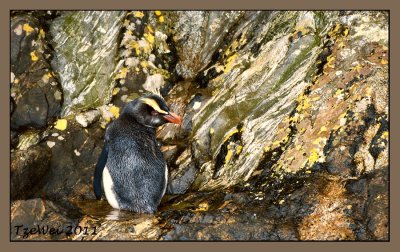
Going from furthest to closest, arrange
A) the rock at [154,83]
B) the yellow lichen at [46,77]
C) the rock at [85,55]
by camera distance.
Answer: the rock at [154,83] → the rock at [85,55] → the yellow lichen at [46,77]

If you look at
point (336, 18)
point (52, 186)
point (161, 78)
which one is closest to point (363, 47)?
point (336, 18)

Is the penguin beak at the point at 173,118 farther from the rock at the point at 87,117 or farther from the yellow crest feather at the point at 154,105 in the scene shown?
the rock at the point at 87,117

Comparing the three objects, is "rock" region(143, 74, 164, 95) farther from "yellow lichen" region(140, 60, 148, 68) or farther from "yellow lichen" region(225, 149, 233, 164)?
"yellow lichen" region(225, 149, 233, 164)

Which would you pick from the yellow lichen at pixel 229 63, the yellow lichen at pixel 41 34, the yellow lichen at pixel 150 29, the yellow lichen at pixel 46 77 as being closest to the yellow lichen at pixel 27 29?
the yellow lichen at pixel 41 34

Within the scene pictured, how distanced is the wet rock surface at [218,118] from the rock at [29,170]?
0.01 meters

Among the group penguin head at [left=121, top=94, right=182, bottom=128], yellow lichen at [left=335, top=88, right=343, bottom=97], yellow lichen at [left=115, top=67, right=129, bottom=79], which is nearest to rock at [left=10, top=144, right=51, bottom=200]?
penguin head at [left=121, top=94, right=182, bottom=128]

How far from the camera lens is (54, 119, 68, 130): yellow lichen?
5.81m

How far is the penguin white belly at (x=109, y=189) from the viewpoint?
17.0ft

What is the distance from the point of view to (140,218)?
182 inches

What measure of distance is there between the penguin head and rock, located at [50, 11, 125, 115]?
697 mm

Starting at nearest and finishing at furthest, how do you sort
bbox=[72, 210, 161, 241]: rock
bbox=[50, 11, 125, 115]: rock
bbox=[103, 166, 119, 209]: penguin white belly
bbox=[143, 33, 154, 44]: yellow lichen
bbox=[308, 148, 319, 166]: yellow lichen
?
bbox=[72, 210, 161, 241]: rock → bbox=[308, 148, 319, 166]: yellow lichen → bbox=[103, 166, 119, 209]: penguin white belly → bbox=[50, 11, 125, 115]: rock → bbox=[143, 33, 154, 44]: yellow lichen

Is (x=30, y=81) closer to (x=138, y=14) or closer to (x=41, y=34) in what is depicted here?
(x=41, y=34)

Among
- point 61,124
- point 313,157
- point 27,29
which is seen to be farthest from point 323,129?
point 27,29

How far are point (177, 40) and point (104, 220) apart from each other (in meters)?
2.87
